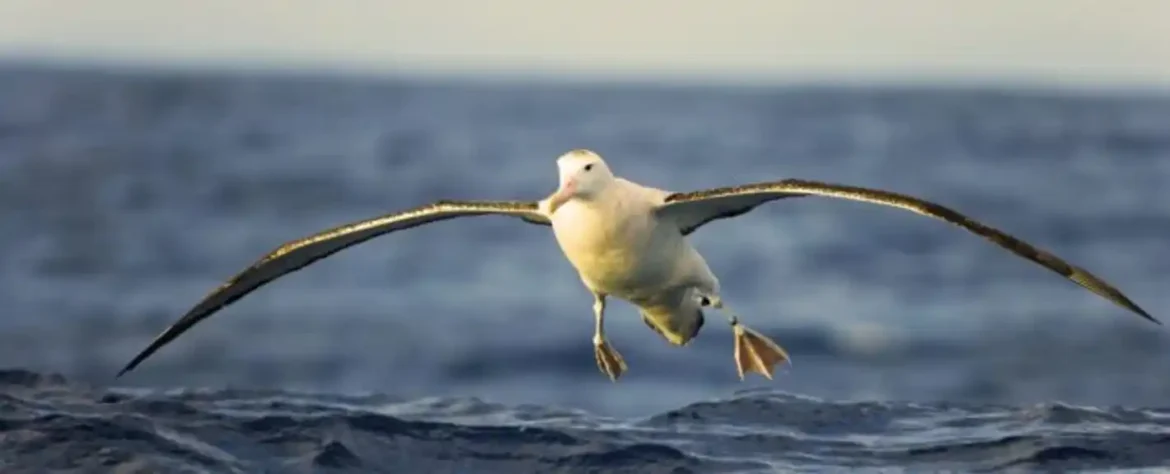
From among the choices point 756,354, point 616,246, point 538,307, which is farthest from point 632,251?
point 538,307

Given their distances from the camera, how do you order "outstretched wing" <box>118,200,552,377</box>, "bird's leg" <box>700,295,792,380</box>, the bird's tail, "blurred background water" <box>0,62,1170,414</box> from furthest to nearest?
"blurred background water" <box>0,62,1170,414</box> → "bird's leg" <box>700,295,792,380</box> → the bird's tail → "outstretched wing" <box>118,200,552,377</box>

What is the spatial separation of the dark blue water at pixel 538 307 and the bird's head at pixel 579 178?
1.57 metres

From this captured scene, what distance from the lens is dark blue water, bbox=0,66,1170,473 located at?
11.6 m

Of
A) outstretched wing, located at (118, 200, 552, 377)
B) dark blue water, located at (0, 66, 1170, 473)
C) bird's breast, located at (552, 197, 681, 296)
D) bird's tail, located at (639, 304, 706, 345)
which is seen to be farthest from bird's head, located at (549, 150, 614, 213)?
dark blue water, located at (0, 66, 1170, 473)

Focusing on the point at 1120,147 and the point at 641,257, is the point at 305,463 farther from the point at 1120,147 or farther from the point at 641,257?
the point at 1120,147

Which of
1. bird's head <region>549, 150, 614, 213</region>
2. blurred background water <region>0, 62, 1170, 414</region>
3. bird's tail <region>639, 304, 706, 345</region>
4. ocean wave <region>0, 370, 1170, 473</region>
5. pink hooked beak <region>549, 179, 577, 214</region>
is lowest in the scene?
ocean wave <region>0, 370, 1170, 473</region>

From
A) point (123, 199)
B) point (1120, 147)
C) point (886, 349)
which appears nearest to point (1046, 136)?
point (1120, 147)

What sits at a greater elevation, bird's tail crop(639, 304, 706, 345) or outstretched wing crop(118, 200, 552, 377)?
outstretched wing crop(118, 200, 552, 377)

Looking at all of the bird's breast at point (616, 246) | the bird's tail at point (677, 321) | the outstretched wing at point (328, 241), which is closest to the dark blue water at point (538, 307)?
the bird's tail at point (677, 321)

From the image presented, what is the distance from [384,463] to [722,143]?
57459 mm

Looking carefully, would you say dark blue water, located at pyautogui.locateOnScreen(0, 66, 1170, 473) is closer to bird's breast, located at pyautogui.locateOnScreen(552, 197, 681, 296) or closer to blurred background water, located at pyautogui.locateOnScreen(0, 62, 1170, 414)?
blurred background water, located at pyautogui.locateOnScreen(0, 62, 1170, 414)

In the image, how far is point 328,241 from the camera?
11.1m

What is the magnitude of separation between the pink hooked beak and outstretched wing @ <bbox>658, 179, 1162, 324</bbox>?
595 millimetres

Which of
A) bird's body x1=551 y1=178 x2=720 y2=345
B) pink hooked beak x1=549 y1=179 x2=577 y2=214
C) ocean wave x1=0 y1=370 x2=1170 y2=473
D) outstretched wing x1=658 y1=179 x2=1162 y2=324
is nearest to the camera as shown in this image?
outstretched wing x1=658 y1=179 x2=1162 y2=324
